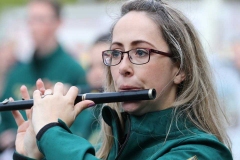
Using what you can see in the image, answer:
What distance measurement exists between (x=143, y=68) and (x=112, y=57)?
189 mm

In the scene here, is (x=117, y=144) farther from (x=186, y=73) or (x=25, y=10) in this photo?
(x=25, y=10)

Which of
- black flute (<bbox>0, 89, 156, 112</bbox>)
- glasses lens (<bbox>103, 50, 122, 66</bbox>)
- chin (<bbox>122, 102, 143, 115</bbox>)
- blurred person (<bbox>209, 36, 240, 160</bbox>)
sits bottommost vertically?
blurred person (<bbox>209, 36, 240, 160</bbox>)

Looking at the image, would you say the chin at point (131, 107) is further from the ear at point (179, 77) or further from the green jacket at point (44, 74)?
the green jacket at point (44, 74)

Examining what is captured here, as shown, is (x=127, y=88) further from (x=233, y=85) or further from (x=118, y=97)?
(x=233, y=85)

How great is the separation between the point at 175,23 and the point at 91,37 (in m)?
7.16

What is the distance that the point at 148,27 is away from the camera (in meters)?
3.18

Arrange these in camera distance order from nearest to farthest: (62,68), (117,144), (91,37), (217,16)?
(117,144)
(62,68)
(217,16)
(91,37)

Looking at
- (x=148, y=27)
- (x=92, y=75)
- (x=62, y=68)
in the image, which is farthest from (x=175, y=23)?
(x=62, y=68)

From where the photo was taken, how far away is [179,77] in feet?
10.7

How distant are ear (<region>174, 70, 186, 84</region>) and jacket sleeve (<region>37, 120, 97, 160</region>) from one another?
0.53 meters

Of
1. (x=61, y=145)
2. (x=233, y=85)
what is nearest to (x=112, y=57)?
(x=61, y=145)

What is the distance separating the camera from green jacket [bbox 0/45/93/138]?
20.8ft

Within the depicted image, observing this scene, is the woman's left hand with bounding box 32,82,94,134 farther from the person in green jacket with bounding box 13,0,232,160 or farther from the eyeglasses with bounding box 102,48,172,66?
the eyeglasses with bounding box 102,48,172,66

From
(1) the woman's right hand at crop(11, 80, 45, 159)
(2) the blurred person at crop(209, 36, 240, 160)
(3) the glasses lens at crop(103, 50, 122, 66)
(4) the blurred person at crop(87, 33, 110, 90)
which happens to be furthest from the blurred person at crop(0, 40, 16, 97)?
(3) the glasses lens at crop(103, 50, 122, 66)
